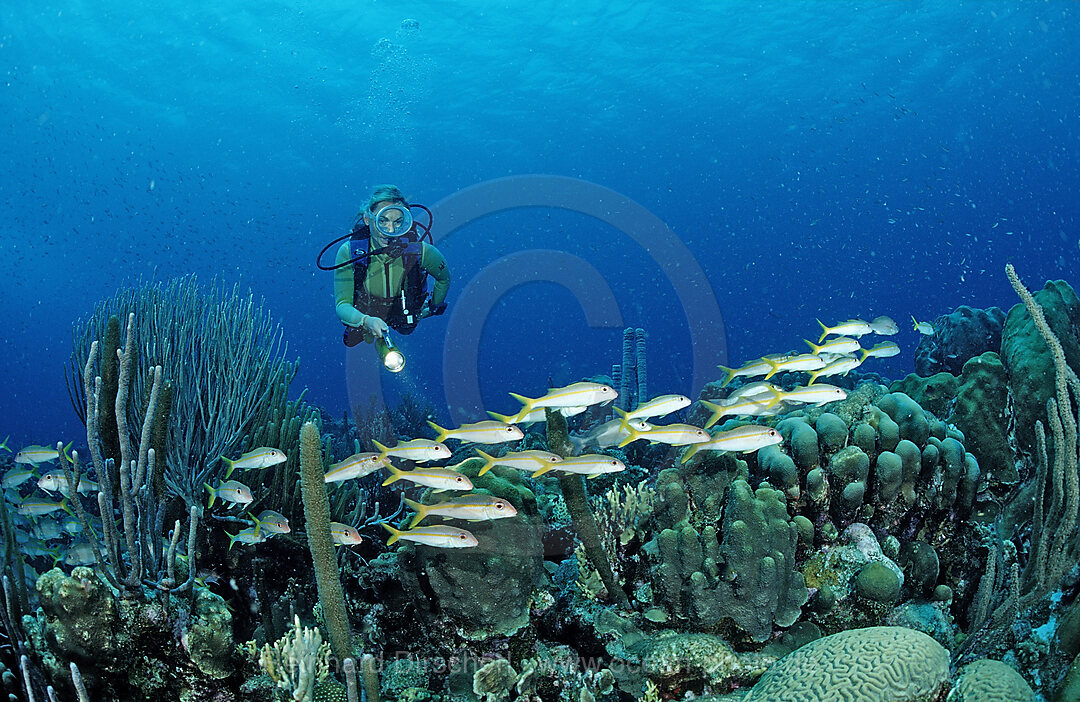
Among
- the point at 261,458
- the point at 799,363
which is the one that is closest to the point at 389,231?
the point at 261,458

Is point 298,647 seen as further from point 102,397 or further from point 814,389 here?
point 814,389

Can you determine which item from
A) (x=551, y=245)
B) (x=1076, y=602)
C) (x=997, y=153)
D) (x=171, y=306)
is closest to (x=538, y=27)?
(x=171, y=306)

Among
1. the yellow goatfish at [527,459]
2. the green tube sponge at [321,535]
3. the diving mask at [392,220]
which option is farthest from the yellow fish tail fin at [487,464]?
the diving mask at [392,220]

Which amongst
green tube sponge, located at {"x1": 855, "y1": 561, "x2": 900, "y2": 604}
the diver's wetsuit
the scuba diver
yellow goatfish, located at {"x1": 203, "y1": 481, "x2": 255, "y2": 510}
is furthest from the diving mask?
green tube sponge, located at {"x1": 855, "y1": 561, "x2": 900, "y2": 604}

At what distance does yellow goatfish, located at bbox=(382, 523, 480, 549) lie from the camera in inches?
129

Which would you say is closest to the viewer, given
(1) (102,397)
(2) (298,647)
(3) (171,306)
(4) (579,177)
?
(2) (298,647)

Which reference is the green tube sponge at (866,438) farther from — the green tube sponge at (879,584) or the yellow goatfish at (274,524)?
the yellow goatfish at (274,524)

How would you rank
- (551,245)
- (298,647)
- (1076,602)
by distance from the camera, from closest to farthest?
(298,647) < (1076,602) < (551,245)

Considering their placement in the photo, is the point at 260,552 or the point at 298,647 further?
the point at 260,552

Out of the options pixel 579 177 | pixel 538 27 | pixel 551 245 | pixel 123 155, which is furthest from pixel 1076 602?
pixel 551 245

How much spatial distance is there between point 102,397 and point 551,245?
102202mm

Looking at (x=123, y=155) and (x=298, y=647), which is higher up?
(x=123, y=155)

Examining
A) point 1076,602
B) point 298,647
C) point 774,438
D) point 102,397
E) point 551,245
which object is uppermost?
point 551,245

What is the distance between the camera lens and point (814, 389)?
4328 millimetres
